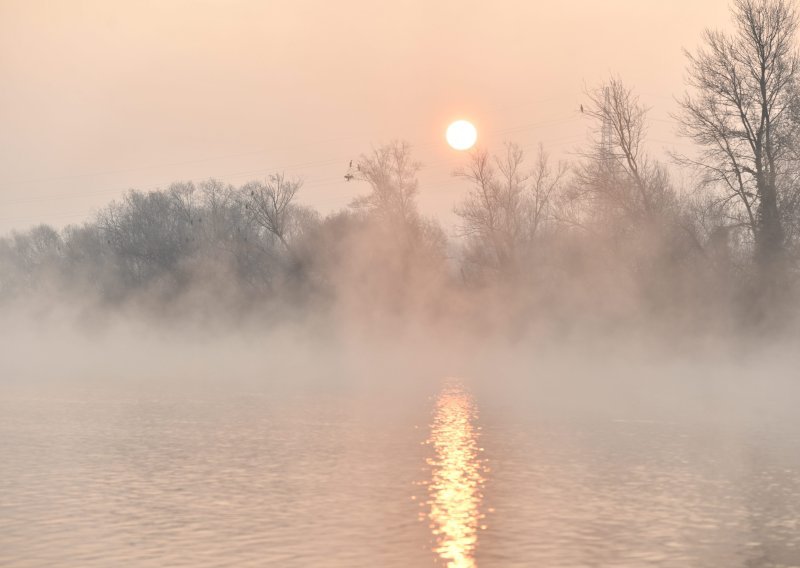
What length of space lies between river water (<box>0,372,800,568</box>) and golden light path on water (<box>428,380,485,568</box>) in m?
0.04

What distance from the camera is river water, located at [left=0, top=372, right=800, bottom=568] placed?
35.6 feet

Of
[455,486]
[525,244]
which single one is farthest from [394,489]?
[525,244]

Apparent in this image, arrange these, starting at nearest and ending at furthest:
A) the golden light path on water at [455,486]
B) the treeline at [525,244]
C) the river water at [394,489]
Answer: the river water at [394,489] → the golden light path on water at [455,486] → the treeline at [525,244]

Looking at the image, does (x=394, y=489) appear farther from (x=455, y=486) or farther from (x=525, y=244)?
(x=525, y=244)

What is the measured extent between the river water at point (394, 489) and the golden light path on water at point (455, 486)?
39 millimetres

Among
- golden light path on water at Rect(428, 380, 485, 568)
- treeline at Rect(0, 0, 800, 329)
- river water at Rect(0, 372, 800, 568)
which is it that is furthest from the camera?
treeline at Rect(0, 0, 800, 329)

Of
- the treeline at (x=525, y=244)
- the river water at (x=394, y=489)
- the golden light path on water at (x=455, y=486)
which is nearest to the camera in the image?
the river water at (x=394, y=489)

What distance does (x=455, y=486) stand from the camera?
1433cm

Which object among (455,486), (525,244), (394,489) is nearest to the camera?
(394,489)

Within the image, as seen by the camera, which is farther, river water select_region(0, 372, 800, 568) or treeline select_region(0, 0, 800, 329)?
treeline select_region(0, 0, 800, 329)

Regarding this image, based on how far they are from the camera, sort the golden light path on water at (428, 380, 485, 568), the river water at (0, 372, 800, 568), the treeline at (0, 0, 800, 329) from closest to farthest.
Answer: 1. the river water at (0, 372, 800, 568)
2. the golden light path on water at (428, 380, 485, 568)
3. the treeline at (0, 0, 800, 329)

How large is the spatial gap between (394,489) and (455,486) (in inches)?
33.1

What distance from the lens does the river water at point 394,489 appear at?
428 inches

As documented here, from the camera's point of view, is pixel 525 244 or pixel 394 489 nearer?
pixel 394 489
